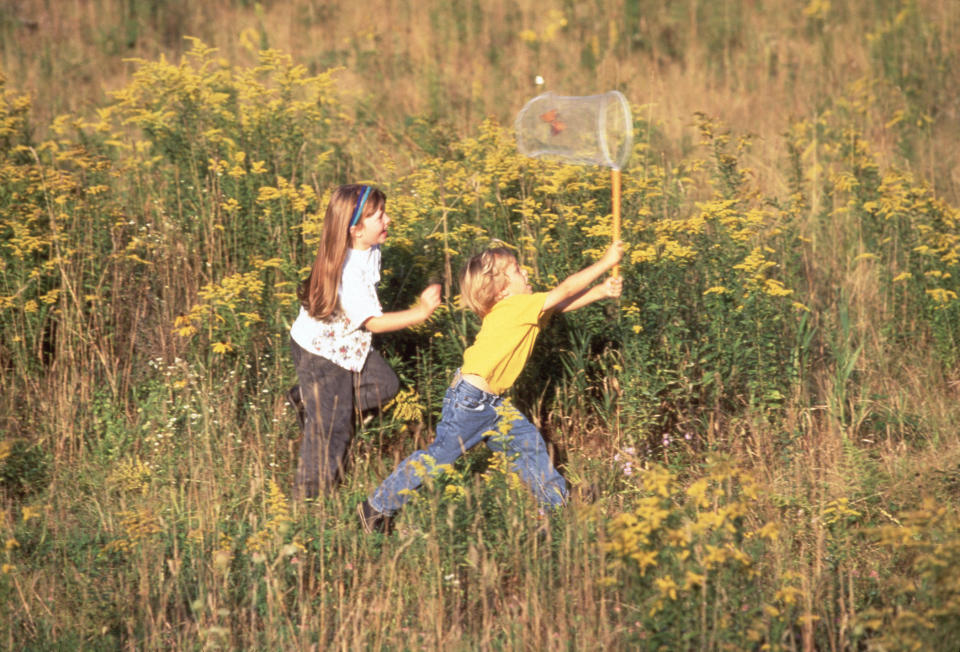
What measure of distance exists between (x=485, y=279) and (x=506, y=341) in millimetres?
302

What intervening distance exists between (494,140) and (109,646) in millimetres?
3607

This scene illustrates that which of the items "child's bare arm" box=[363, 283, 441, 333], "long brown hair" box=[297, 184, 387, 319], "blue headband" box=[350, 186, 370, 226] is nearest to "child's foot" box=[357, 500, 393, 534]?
"child's bare arm" box=[363, 283, 441, 333]

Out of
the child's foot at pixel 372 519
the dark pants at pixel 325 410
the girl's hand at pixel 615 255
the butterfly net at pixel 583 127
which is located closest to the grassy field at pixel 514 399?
the child's foot at pixel 372 519

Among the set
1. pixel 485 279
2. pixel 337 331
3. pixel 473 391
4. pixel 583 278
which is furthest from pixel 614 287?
pixel 337 331

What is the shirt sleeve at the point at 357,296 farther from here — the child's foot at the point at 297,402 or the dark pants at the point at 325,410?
the child's foot at the point at 297,402

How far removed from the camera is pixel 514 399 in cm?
527

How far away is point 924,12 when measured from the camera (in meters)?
10.2

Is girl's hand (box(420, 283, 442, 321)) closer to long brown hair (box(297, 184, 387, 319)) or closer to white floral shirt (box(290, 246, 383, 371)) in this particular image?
white floral shirt (box(290, 246, 383, 371))

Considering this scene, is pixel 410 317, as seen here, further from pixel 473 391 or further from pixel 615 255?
pixel 615 255

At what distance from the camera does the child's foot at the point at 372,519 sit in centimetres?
436

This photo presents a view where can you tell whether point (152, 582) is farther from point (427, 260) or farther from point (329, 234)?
point (427, 260)

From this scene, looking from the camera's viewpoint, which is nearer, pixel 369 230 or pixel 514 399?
pixel 369 230

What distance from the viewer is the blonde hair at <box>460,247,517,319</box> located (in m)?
4.62

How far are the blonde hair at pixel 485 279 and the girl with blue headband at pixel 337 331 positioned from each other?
0.19m
